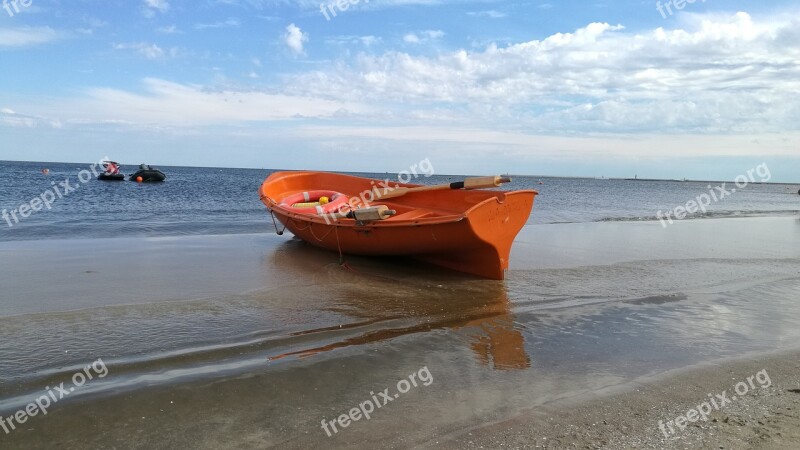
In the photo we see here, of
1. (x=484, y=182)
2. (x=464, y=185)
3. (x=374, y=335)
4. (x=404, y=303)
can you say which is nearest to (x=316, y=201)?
(x=464, y=185)

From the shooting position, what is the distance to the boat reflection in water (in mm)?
5578

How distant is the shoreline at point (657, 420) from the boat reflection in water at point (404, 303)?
1041mm

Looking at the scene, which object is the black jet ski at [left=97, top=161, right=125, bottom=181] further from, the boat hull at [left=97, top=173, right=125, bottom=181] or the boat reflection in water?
the boat reflection in water

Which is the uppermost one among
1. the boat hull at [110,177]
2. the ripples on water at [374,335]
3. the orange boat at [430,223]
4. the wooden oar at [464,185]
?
the wooden oar at [464,185]

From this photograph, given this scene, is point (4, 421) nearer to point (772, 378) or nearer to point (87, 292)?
point (87, 292)

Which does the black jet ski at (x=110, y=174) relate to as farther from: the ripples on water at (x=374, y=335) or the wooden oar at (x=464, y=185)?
the wooden oar at (x=464, y=185)

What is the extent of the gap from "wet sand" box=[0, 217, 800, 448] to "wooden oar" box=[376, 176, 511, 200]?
1.62 meters

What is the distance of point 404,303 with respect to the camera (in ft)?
24.3

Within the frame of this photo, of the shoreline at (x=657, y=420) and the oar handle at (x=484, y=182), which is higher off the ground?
the oar handle at (x=484, y=182)

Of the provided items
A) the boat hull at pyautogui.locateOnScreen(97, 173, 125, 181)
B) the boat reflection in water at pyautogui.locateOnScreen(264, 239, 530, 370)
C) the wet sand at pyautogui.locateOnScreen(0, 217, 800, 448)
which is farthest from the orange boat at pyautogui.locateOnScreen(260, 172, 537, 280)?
the boat hull at pyautogui.locateOnScreen(97, 173, 125, 181)

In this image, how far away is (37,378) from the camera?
4.55 metres

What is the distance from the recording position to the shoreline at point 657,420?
3439 millimetres

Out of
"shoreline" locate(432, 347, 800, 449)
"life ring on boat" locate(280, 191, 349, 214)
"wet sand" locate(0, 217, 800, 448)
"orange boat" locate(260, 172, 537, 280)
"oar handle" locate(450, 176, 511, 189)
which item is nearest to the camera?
"shoreline" locate(432, 347, 800, 449)

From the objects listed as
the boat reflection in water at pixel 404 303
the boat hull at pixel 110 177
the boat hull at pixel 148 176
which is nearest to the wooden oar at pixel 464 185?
the boat reflection in water at pixel 404 303
